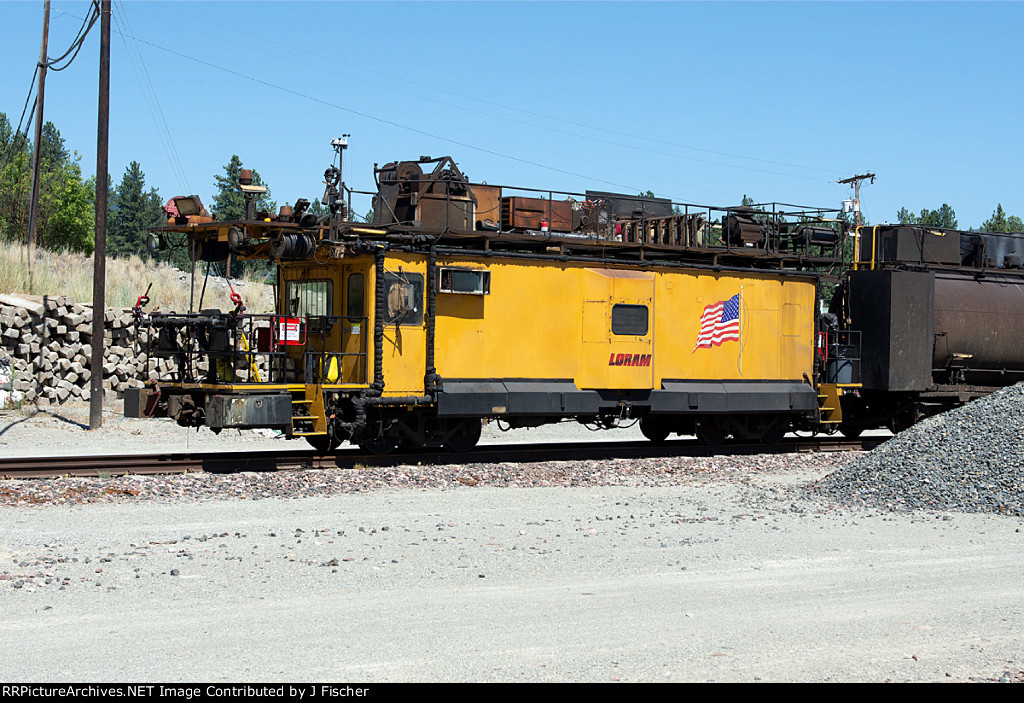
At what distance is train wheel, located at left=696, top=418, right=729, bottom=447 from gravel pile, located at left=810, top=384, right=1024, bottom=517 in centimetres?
425

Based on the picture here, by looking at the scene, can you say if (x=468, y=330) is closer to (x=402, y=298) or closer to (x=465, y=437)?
(x=402, y=298)

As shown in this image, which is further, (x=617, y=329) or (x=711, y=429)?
(x=711, y=429)

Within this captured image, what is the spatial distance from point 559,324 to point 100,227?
10.9 metres

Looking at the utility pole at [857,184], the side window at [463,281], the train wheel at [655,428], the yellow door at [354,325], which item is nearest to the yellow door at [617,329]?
the side window at [463,281]

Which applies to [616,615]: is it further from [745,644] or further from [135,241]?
[135,241]

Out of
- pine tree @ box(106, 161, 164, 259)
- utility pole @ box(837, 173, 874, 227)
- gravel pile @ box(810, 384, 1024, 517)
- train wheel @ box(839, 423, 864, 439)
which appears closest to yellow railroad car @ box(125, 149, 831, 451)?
train wheel @ box(839, 423, 864, 439)

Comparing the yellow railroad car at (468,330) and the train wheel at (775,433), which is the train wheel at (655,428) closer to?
the yellow railroad car at (468,330)

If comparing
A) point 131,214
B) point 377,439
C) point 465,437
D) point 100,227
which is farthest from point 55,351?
point 131,214

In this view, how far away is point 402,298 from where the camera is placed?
49.3 feet

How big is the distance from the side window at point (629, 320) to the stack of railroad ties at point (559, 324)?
0.03m

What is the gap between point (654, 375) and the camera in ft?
55.6

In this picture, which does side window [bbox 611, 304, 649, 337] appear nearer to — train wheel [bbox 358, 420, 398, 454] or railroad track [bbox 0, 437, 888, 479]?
railroad track [bbox 0, 437, 888, 479]

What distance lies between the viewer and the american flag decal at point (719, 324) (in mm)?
17500

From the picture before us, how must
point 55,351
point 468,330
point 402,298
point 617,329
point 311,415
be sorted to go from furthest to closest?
point 55,351 < point 617,329 < point 468,330 < point 402,298 < point 311,415
